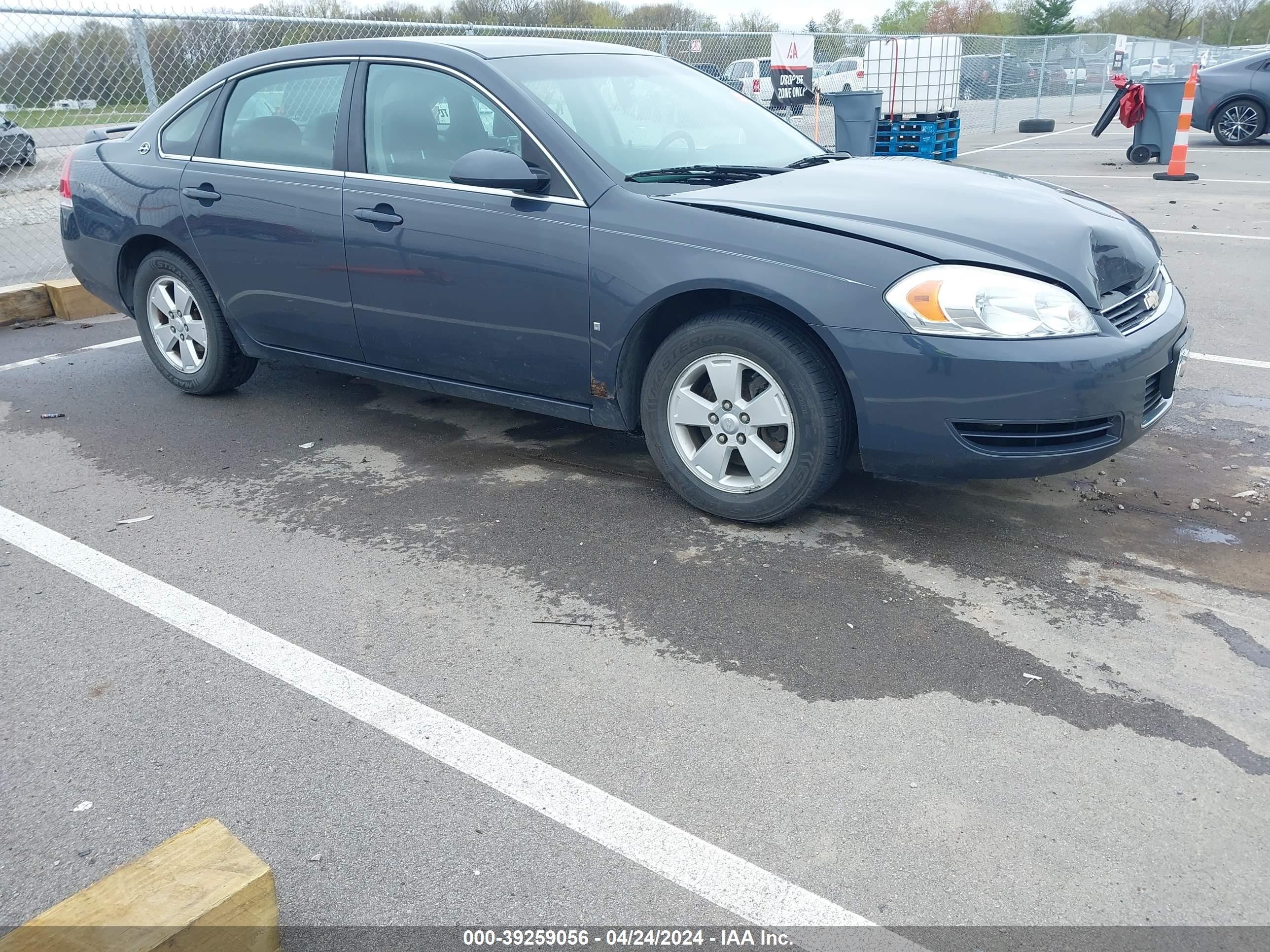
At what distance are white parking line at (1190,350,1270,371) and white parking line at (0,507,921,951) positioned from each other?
487 centimetres

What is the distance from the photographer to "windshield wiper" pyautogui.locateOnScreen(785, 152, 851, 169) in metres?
4.55

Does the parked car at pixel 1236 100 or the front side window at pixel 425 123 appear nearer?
the front side window at pixel 425 123

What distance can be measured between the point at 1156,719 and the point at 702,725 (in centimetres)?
116

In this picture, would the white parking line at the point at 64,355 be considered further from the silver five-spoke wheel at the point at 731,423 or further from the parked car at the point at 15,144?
the silver five-spoke wheel at the point at 731,423

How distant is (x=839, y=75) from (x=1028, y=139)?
155 inches

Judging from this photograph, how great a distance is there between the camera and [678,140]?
449cm

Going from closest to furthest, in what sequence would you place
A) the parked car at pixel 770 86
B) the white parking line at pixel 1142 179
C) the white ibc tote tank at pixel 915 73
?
the white parking line at pixel 1142 179, the white ibc tote tank at pixel 915 73, the parked car at pixel 770 86

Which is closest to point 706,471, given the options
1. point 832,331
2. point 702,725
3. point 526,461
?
point 832,331

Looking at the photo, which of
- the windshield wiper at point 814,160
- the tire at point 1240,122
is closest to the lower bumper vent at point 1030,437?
the windshield wiper at point 814,160

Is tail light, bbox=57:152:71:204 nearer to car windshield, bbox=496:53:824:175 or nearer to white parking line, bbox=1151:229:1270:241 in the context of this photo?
car windshield, bbox=496:53:824:175

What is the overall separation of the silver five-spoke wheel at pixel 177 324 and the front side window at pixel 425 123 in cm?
151

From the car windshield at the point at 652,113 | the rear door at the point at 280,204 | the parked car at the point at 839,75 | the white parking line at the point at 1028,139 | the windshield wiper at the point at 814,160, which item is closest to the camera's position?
the car windshield at the point at 652,113

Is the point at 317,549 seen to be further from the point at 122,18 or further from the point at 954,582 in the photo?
the point at 122,18

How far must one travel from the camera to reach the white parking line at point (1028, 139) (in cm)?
1822
